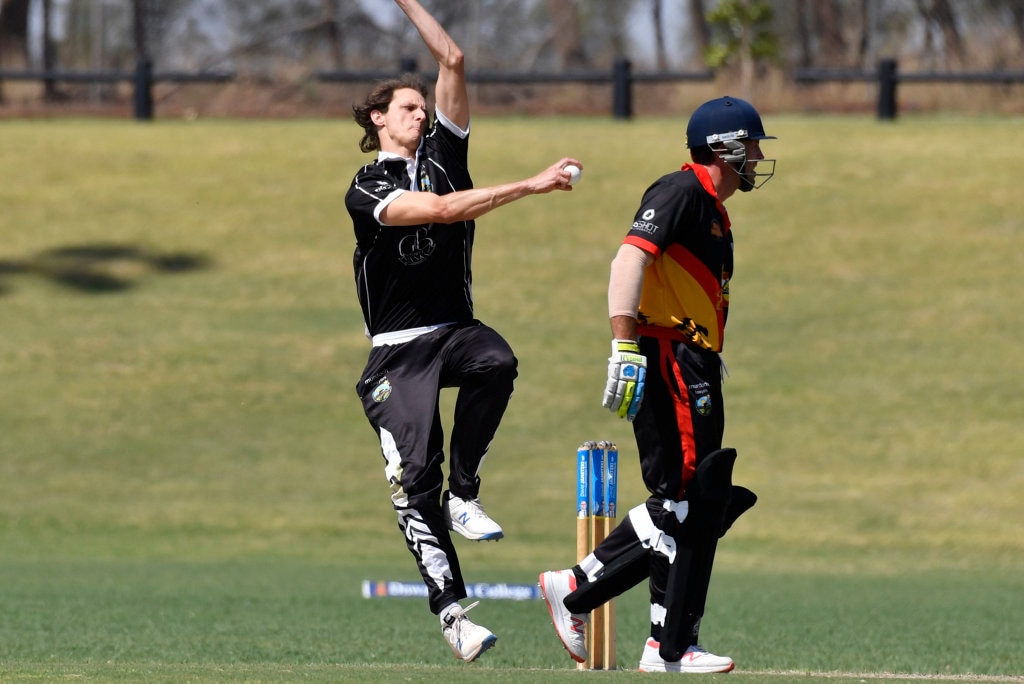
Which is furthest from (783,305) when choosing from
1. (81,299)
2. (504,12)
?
(504,12)

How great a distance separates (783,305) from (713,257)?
52.2ft

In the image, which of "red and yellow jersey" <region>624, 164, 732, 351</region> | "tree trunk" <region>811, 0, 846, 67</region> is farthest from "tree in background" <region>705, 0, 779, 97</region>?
"red and yellow jersey" <region>624, 164, 732, 351</region>

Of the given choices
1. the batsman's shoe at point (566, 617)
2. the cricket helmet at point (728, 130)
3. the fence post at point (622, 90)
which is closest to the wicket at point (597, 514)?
the batsman's shoe at point (566, 617)

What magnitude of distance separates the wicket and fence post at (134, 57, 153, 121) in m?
26.4

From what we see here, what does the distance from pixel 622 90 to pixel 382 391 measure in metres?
25.0

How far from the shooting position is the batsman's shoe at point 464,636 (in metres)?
6.74

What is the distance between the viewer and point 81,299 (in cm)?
2375

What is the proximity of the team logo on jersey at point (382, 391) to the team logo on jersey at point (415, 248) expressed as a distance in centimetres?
54

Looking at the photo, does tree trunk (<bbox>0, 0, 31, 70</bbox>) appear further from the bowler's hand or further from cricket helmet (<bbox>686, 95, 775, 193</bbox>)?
the bowler's hand

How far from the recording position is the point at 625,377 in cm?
664

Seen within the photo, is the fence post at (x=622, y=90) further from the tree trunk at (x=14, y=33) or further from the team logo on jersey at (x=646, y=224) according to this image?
the team logo on jersey at (x=646, y=224)

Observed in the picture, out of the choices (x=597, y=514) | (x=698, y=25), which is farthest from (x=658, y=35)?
(x=597, y=514)

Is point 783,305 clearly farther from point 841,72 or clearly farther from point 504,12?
point 504,12

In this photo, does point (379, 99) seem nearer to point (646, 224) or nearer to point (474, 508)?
Result: point (646, 224)
